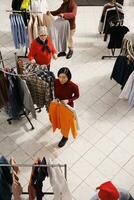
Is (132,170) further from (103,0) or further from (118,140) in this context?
(103,0)

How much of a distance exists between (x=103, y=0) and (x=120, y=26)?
2.43m

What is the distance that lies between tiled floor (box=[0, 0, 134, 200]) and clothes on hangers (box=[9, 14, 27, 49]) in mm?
587

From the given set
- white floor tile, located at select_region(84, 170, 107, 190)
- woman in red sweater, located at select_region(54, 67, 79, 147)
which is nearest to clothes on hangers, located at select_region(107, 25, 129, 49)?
woman in red sweater, located at select_region(54, 67, 79, 147)

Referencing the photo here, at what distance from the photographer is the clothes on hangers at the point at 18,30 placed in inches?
225

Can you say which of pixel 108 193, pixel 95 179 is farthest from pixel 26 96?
pixel 108 193

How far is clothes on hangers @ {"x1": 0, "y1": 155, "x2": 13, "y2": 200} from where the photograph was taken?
12.2 ft

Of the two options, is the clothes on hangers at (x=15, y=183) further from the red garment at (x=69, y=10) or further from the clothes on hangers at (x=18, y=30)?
the red garment at (x=69, y=10)

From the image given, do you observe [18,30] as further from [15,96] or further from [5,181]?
[5,181]

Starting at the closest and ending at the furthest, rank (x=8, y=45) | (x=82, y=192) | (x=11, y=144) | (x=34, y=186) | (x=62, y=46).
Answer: (x=34, y=186), (x=82, y=192), (x=11, y=144), (x=62, y=46), (x=8, y=45)

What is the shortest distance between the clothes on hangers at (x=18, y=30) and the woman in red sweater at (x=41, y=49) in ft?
2.26

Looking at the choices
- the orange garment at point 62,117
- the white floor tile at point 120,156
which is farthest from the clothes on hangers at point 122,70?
the orange garment at point 62,117

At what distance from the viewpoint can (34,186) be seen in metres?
3.93

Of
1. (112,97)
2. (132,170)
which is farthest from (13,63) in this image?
(132,170)

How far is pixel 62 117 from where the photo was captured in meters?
4.68
